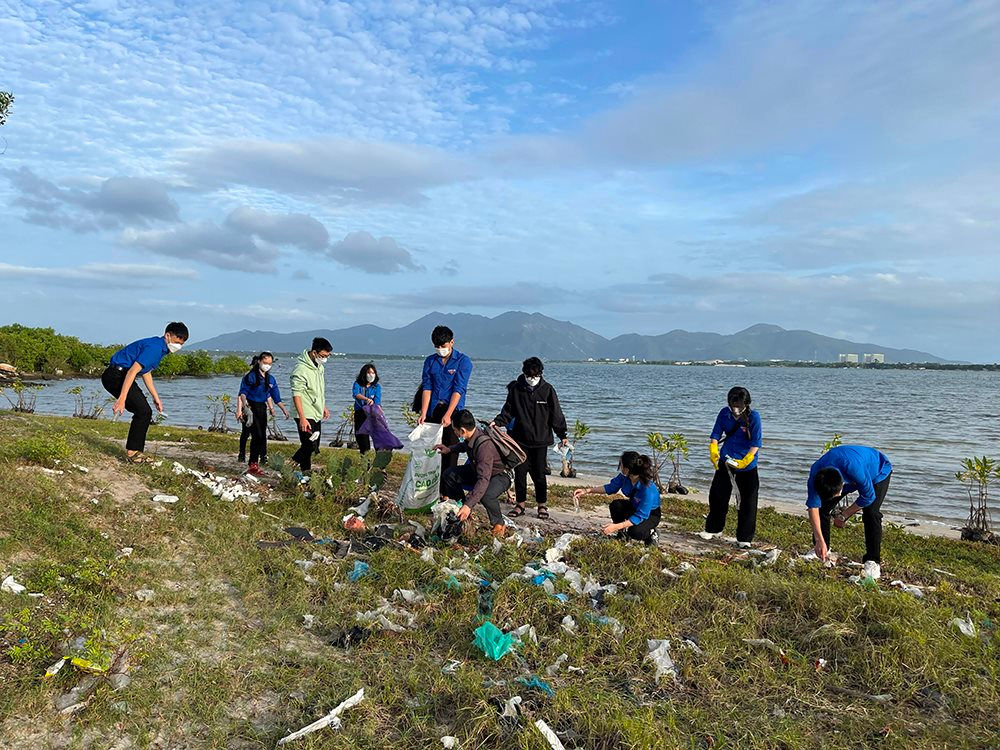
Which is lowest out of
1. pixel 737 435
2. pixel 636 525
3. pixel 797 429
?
pixel 797 429

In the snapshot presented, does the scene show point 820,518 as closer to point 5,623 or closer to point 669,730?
point 669,730

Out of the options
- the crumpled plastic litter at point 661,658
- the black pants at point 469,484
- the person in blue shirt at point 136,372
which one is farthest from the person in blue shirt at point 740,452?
the person in blue shirt at point 136,372

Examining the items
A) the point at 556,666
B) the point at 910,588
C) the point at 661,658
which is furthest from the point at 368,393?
the point at 910,588

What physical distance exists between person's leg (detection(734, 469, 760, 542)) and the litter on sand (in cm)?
554

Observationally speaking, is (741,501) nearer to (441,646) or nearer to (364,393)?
(441,646)

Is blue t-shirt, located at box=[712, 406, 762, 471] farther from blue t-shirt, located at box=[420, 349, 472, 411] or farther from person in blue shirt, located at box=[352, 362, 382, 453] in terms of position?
person in blue shirt, located at box=[352, 362, 382, 453]

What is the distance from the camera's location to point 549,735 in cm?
355

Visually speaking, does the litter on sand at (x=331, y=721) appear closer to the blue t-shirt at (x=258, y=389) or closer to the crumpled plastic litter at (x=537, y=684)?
the crumpled plastic litter at (x=537, y=684)

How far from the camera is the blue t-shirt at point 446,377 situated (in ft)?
28.0

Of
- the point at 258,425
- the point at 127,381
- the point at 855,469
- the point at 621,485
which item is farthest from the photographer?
the point at 258,425

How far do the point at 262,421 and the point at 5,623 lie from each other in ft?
19.1

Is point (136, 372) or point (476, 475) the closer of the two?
point (476, 475)

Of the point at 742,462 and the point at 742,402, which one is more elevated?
the point at 742,402

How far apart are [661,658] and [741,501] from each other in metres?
4.02
